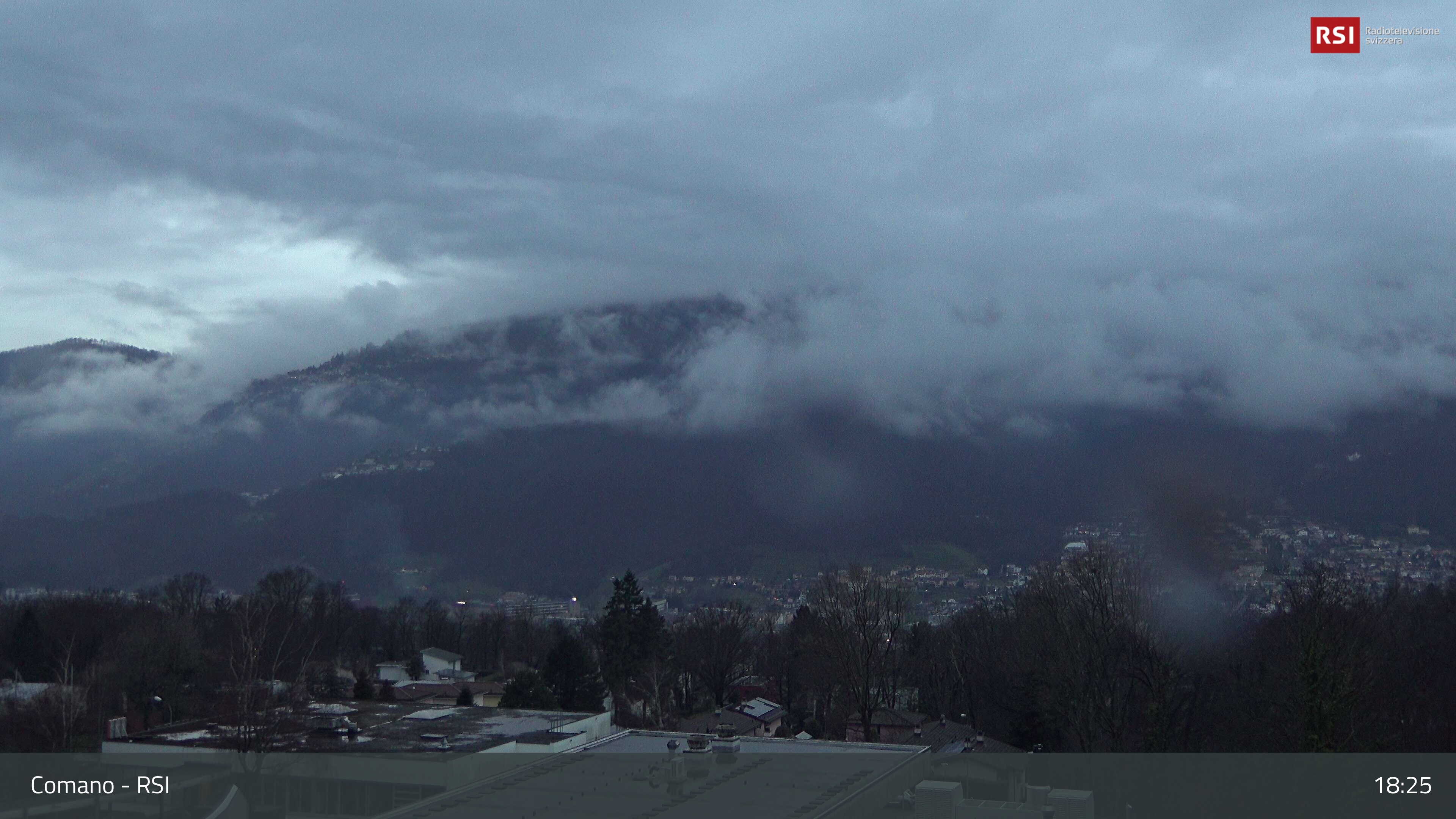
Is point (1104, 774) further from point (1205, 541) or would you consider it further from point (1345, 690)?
point (1205, 541)

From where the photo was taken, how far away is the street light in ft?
128

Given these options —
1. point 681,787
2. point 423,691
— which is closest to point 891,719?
point 423,691

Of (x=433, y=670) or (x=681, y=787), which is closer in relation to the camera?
(x=681, y=787)

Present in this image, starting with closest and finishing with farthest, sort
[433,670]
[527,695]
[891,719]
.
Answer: [527,695], [891,719], [433,670]

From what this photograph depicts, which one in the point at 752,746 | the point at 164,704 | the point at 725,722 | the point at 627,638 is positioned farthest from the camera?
the point at 627,638

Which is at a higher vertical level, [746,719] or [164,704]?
[164,704]

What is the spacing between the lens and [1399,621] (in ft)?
124

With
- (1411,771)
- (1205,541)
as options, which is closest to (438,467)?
(1205,541)

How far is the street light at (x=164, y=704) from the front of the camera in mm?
39156

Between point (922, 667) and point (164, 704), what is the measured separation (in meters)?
31.4

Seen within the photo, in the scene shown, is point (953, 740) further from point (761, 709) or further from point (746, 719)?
point (761, 709)

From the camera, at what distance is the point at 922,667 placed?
51719mm

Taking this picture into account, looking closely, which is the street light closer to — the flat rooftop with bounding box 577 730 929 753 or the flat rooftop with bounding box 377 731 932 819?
the flat rooftop with bounding box 577 730 929 753

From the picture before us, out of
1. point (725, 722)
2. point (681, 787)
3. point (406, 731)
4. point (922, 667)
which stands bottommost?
point (725, 722)
